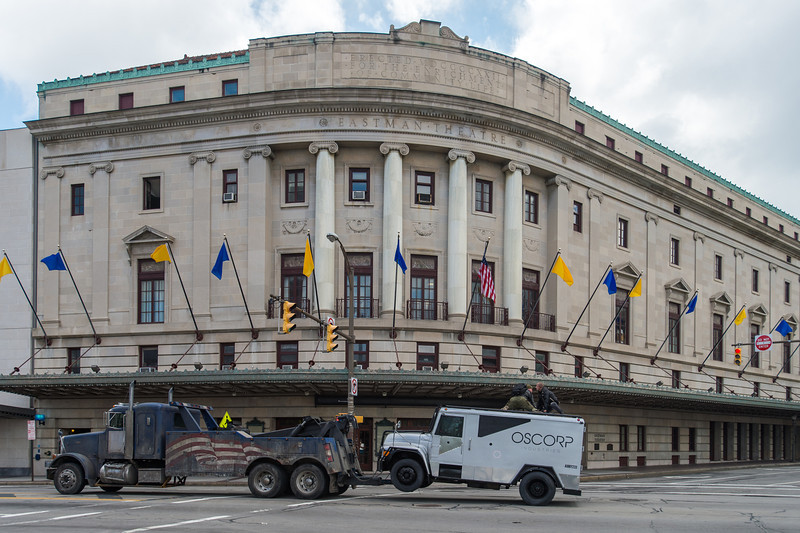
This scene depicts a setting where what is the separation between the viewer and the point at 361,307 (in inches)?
1556

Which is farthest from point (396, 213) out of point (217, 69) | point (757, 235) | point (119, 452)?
point (757, 235)

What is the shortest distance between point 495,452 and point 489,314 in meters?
20.5

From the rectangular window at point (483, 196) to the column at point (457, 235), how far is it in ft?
3.30

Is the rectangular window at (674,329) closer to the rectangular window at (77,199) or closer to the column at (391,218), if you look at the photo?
the column at (391,218)

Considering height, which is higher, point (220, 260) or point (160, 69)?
point (160, 69)

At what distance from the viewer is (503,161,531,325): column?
41.1m

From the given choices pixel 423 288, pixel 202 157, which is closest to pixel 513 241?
pixel 423 288

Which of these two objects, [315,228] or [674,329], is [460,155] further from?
[674,329]

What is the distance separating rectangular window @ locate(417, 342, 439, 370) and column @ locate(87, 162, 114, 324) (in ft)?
49.0

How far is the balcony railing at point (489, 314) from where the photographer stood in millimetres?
40438

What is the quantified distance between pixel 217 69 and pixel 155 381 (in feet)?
51.1

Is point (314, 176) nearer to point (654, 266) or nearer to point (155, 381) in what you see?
point (155, 381)

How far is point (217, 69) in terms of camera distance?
137 feet

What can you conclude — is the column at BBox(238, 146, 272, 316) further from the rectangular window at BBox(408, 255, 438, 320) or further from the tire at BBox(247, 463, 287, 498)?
the tire at BBox(247, 463, 287, 498)
